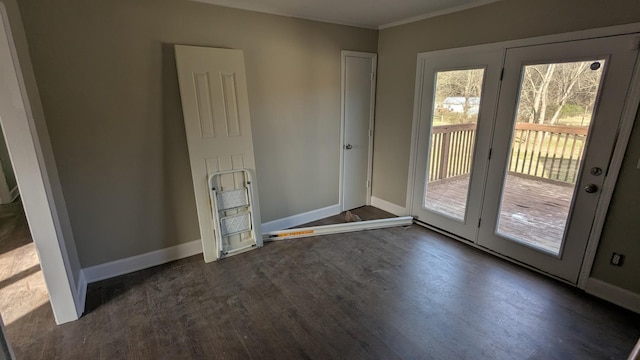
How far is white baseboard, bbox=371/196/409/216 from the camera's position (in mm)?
4039

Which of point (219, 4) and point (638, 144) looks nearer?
point (638, 144)

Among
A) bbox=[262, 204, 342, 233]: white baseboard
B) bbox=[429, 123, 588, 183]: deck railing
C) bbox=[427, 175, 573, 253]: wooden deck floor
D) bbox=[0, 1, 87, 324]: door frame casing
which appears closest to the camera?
bbox=[0, 1, 87, 324]: door frame casing

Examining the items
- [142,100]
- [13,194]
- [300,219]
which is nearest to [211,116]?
[142,100]

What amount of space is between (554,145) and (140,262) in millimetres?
3772

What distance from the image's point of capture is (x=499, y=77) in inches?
110

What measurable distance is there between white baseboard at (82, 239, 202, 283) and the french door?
2779 millimetres

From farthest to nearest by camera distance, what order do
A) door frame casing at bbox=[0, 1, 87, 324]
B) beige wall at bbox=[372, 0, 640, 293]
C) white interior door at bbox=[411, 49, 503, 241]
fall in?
white interior door at bbox=[411, 49, 503, 241] → beige wall at bbox=[372, 0, 640, 293] → door frame casing at bbox=[0, 1, 87, 324]

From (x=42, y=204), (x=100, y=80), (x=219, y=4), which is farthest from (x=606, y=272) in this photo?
(x=100, y=80)

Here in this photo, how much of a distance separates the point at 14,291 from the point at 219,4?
300 centimetres

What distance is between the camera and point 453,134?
334 cm

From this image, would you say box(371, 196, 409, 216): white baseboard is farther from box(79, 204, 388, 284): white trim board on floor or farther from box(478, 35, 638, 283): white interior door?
box(79, 204, 388, 284): white trim board on floor

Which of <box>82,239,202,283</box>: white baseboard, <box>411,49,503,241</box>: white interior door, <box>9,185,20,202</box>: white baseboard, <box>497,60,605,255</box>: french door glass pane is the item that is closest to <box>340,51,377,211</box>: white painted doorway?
<box>411,49,503,241</box>: white interior door

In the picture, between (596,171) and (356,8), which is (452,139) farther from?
(356,8)

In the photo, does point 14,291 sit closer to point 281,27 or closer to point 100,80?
point 100,80
